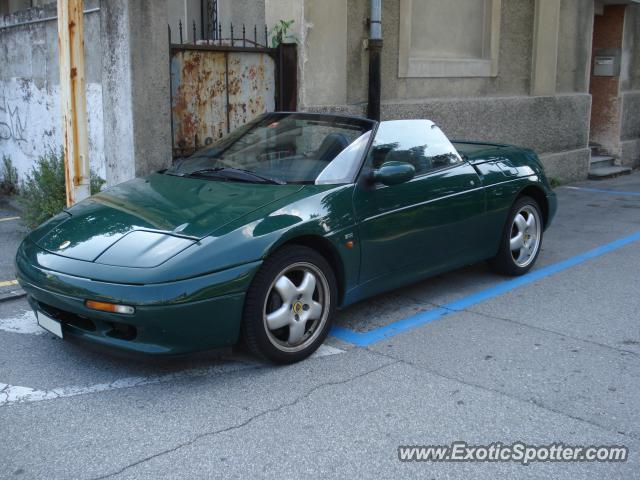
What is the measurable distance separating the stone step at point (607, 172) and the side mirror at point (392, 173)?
9.18m

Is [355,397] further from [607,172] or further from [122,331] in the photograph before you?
[607,172]

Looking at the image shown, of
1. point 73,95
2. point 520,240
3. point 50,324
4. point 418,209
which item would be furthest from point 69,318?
point 520,240

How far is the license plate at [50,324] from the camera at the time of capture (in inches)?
168

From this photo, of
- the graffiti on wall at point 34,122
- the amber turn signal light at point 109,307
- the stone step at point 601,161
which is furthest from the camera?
the stone step at point 601,161

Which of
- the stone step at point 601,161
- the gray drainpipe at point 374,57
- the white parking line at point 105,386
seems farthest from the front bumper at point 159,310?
the stone step at point 601,161

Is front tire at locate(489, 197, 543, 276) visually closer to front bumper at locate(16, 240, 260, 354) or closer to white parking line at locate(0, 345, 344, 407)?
white parking line at locate(0, 345, 344, 407)

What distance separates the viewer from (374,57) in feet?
30.6

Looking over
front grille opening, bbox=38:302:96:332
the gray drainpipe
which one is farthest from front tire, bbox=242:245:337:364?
the gray drainpipe

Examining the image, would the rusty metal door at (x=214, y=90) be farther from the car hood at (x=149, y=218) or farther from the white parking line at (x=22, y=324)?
the white parking line at (x=22, y=324)

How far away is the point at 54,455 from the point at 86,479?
297 mm

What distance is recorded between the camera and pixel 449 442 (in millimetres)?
3588

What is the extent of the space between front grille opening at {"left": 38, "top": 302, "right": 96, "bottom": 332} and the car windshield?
1426 millimetres

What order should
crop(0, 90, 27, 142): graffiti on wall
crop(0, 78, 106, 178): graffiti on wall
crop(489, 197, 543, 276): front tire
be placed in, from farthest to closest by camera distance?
crop(0, 90, 27, 142): graffiti on wall < crop(0, 78, 106, 178): graffiti on wall < crop(489, 197, 543, 276): front tire

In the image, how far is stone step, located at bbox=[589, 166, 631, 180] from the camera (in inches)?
522
